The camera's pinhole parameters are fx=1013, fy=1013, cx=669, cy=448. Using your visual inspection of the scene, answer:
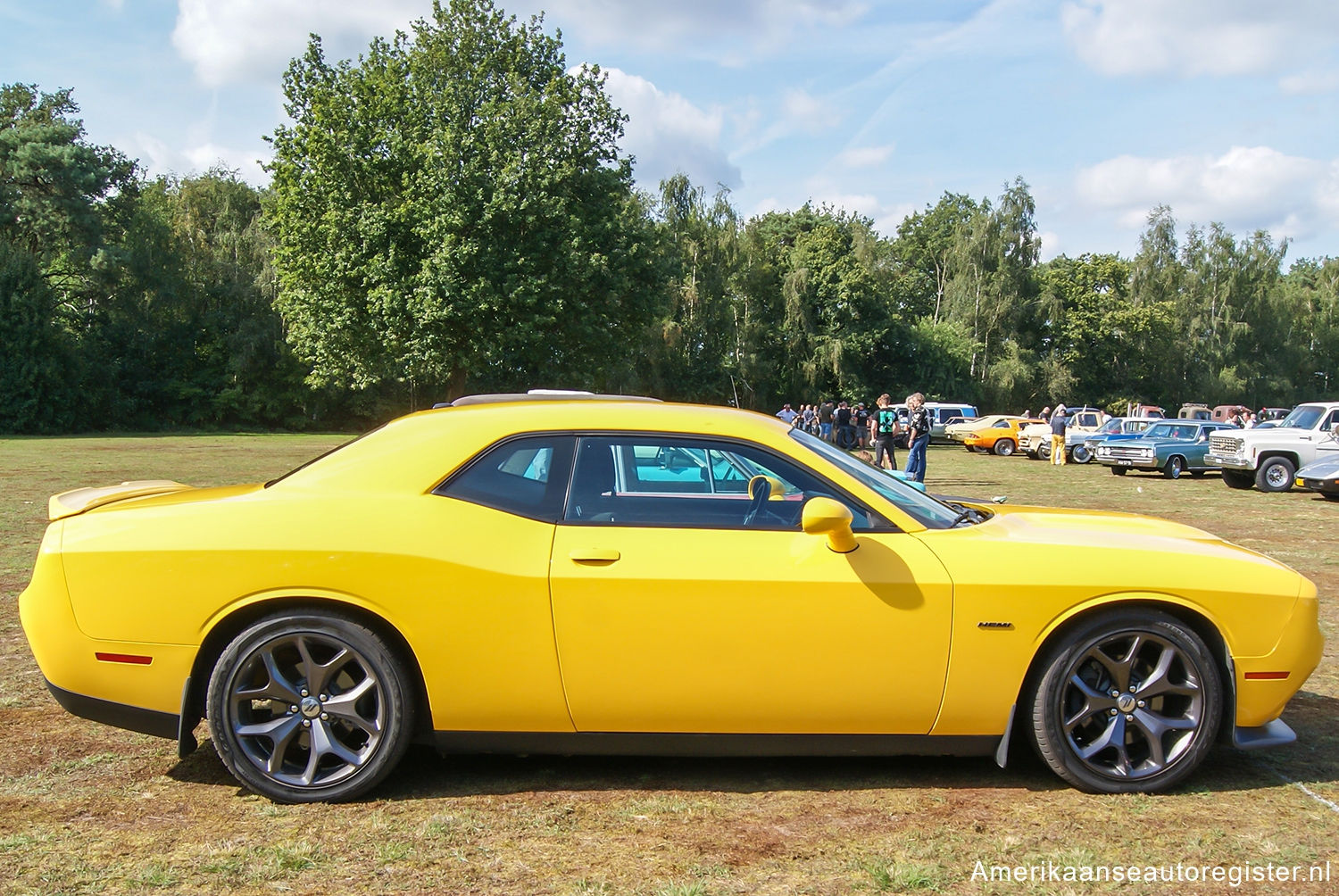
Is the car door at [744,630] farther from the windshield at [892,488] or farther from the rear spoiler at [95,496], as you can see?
the rear spoiler at [95,496]

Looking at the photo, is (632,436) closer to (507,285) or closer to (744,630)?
(744,630)

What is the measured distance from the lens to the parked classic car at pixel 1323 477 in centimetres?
1730

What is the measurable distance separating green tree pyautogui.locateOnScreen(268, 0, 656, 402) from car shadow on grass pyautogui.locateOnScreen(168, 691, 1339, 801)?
28.7 meters

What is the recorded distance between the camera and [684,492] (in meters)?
4.12

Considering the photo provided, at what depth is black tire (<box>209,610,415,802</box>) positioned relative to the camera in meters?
3.67

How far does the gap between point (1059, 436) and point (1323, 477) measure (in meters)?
13.6

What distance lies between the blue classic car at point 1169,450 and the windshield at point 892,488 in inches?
930

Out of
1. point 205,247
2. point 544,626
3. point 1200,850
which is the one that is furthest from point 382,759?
point 205,247

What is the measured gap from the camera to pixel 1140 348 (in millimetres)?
67500

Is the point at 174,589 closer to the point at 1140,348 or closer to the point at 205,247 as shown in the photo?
the point at 205,247

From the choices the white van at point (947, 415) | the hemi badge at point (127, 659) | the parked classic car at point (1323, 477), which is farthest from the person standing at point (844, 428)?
the hemi badge at point (127, 659)

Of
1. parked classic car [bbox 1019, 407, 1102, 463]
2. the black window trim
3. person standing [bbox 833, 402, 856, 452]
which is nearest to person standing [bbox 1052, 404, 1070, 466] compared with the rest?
parked classic car [bbox 1019, 407, 1102, 463]

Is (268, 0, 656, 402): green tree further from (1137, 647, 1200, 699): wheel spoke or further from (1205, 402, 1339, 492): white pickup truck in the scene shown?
(1137, 647, 1200, 699): wheel spoke

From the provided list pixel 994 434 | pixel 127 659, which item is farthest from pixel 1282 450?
pixel 127 659
